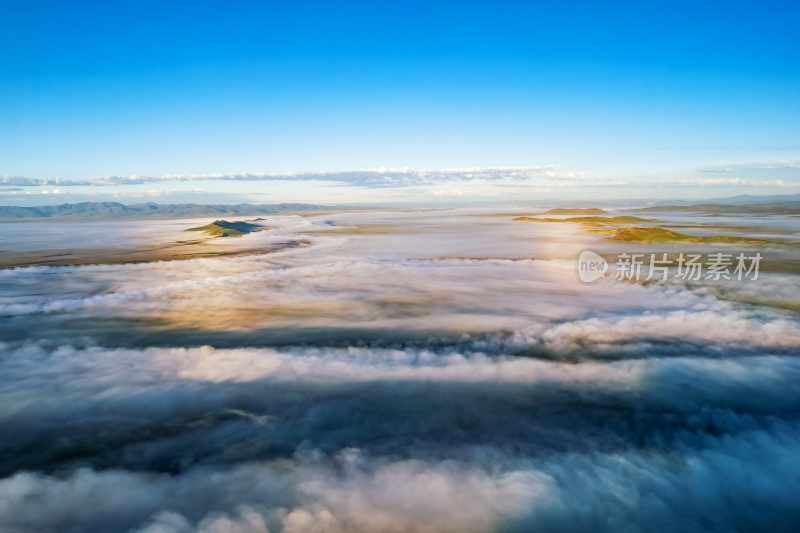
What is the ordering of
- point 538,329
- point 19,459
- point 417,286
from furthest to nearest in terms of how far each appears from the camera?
point 417,286
point 538,329
point 19,459

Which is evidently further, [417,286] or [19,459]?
[417,286]

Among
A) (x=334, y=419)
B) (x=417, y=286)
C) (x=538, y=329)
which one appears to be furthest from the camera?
(x=417, y=286)

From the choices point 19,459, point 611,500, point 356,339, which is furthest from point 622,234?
point 19,459

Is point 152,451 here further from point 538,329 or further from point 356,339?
point 538,329

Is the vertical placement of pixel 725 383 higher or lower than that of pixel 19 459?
higher

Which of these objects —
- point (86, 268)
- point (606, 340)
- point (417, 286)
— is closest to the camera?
point (606, 340)

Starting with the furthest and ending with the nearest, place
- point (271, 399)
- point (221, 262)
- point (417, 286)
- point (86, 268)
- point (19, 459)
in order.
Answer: point (221, 262), point (86, 268), point (417, 286), point (271, 399), point (19, 459)

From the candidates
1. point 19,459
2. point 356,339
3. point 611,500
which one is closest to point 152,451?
point 19,459

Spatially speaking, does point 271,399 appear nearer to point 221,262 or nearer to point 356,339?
point 356,339

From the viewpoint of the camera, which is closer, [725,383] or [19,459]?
[19,459]
